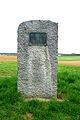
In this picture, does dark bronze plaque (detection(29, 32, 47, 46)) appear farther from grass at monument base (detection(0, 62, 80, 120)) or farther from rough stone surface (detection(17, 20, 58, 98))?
grass at monument base (detection(0, 62, 80, 120))

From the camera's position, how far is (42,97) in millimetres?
9984

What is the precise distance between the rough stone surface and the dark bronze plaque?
0.09 metres

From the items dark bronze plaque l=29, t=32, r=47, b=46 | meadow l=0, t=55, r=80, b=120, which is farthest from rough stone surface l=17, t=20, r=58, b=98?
meadow l=0, t=55, r=80, b=120

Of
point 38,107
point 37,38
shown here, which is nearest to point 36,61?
point 37,38

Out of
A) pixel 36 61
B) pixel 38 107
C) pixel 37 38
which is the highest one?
pixel 37 38

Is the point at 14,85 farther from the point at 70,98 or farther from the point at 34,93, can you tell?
the point at 70,98

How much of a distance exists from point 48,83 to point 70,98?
75 cm

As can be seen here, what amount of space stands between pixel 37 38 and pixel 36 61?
0.66 m

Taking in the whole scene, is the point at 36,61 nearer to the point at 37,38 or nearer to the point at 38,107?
the point at 37,38

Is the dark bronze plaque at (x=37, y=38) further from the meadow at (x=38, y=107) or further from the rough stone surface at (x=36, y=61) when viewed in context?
the meadow at (x=38, y=107)

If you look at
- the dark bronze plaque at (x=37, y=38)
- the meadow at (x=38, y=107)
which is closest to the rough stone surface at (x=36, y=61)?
the dark bronze plaque at (x=37, y=38)

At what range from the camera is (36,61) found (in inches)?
388

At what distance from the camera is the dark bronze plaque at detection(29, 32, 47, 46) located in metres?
9.85

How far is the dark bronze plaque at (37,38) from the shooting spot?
985 centimetres
